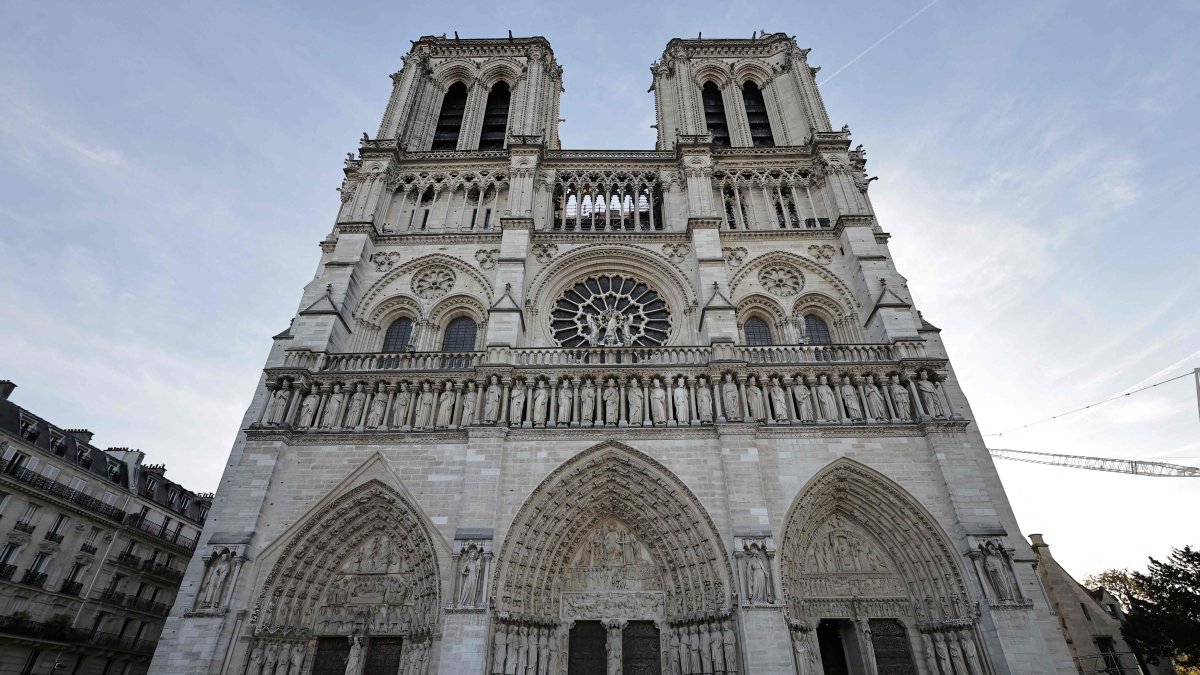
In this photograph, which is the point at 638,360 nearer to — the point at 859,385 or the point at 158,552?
the point at 859,385

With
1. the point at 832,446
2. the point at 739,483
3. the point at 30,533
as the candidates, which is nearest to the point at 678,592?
the point at 739,483

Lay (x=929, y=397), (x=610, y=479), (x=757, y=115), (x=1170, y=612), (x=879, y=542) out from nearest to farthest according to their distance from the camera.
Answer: (x=879, y=542) → (x=610, y=479) → (x=929, y=397) → (x=1170, y=612) → (x=757, y=115)

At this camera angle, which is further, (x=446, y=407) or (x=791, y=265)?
(x=791, y=265)

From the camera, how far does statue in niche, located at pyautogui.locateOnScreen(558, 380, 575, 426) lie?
12.5m

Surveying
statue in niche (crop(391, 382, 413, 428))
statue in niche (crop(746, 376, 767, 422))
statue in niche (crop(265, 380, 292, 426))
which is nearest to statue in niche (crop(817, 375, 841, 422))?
statue in niche (crop(746, 376, 767, 422))

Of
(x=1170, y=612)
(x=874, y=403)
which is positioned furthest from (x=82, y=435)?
(x=1170, y=612)

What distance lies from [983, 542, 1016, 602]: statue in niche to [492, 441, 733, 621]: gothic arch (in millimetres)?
4657

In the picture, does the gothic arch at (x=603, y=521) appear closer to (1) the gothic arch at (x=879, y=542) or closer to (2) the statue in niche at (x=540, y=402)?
(2) the statue in niche at (x=540, y=402)

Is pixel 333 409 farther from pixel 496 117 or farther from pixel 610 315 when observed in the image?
pixel 496 117

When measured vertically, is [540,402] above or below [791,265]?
below

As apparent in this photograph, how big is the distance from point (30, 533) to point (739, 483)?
59.2ft

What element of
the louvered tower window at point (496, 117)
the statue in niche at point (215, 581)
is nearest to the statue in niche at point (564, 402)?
the statue in niche at point (215, 581)

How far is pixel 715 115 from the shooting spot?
21984mm

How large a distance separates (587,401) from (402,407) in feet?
13.4
